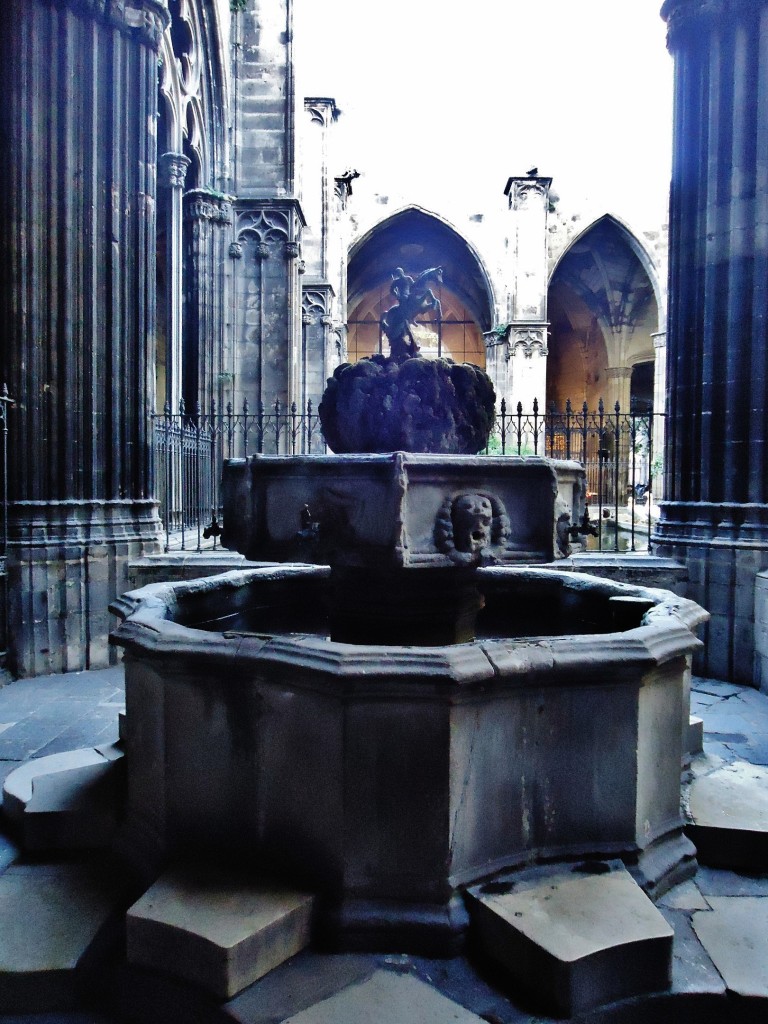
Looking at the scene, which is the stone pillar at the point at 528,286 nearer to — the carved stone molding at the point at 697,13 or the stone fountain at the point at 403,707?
the carved stone molding at the point at 697,13

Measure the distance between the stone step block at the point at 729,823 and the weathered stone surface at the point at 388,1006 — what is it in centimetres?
121

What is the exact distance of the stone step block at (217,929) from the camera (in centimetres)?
175

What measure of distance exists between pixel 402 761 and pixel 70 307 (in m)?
4.84

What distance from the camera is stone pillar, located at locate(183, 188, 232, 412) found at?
1023cm

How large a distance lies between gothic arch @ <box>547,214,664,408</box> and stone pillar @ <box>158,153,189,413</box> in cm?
1627

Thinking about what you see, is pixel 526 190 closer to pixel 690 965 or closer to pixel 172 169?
pixel 172 169

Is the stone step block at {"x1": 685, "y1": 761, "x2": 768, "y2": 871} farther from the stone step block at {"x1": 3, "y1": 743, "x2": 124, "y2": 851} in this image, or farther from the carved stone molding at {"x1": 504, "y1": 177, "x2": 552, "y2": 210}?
the carved stone molding at {"x1": 504, "y1": 177, "x2": 552, "y2": 210}

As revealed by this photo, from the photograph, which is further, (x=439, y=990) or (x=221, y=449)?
(x=221, y=449)

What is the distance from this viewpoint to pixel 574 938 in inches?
70.3

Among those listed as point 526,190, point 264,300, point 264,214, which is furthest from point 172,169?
point 526,190

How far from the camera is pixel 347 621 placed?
2.83 metres

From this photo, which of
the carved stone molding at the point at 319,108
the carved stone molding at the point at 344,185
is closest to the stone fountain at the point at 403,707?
the carved stone molding at the point at 319,108

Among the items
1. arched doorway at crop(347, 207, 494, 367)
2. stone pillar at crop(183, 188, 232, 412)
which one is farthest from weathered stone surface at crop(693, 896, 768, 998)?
arched doorway at crop(347, 207, 494, 367)

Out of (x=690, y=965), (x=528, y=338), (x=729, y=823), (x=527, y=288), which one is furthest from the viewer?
(x=527, y=288)
